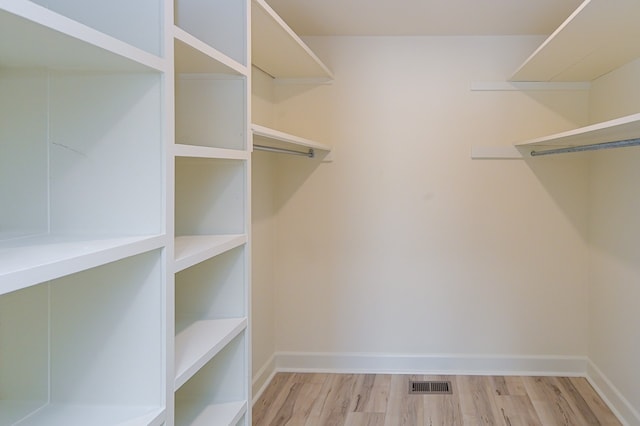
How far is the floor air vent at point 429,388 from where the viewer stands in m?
2.92

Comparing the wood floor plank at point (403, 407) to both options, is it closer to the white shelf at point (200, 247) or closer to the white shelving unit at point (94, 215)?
the white shelf at point (200, 247)

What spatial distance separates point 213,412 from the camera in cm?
162

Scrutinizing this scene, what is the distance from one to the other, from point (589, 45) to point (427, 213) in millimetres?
1374

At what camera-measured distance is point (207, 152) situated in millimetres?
1394

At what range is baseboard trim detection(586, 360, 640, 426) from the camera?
8.16ft

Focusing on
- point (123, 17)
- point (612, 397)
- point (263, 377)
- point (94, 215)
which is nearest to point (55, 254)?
point (94, 215)

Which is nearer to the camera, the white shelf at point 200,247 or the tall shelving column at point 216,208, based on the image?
the white shelf at point 200,247

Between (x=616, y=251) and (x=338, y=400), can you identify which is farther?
(x=338, y=400)

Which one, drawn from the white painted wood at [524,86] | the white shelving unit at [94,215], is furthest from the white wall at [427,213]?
the white shelving unit at [94,215]

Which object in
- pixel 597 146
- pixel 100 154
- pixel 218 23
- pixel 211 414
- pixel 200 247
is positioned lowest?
pixel 211 414

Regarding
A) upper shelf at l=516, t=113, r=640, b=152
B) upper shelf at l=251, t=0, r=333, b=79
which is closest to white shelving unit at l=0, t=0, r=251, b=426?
upper shelf at l=251, t=0, r=333, b=79

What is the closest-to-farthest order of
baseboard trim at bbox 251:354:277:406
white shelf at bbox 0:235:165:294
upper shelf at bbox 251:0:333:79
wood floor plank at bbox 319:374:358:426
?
1. white shelf at bbox 0:235:165:294
2. upper shelf at bbox 251:0:333:79
3. wood floor plank at bbox 319:374:358:426
4. baseboard trim at bbox 251:354:277:406

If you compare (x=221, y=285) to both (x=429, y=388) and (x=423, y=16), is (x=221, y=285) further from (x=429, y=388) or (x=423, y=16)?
(x=423, y=16)

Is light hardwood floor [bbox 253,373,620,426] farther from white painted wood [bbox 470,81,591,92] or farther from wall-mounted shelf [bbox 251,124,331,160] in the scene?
white painted wood [bbox 470,81,591,92]
